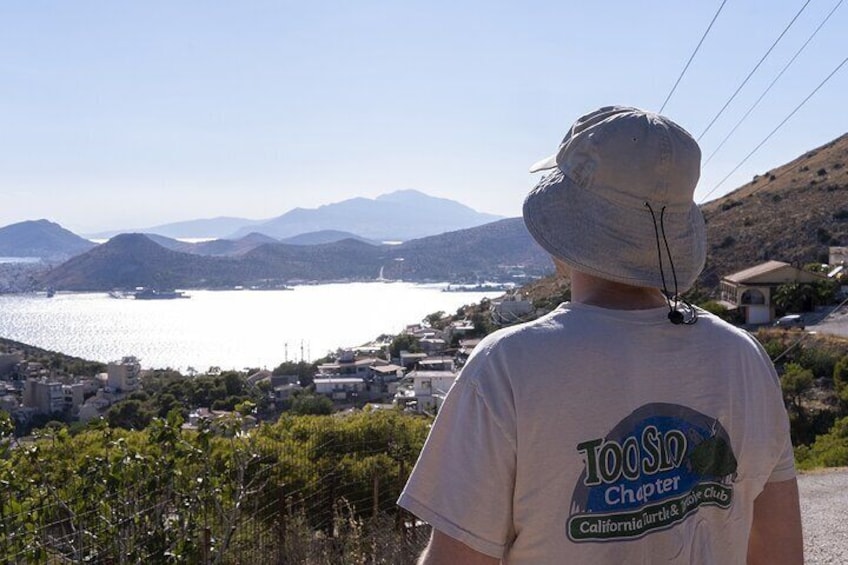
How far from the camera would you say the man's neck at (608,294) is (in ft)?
3.30

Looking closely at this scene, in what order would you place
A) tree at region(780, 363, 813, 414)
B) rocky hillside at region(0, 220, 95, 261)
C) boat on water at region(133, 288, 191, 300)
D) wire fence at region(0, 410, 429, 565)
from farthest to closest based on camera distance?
1. rocky hillside at region(0, 220, 95, 261)
2. boat on water at region(133, 288, 191, 300)
3. tree at region(780, 363, 813, 414)
4. wire fence at region(0, 410, 429, 565)

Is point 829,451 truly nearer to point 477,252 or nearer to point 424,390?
point 424,390

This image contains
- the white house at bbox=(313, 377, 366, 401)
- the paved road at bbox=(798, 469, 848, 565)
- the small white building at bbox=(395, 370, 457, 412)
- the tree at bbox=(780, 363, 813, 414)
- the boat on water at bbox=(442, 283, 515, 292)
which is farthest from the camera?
the boat on water at bbox=(442, 283, 515, 292)

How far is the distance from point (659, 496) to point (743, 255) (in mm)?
31504

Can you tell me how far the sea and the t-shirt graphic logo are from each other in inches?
1373

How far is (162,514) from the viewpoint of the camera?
3.06m

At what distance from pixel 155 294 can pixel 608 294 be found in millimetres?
93814

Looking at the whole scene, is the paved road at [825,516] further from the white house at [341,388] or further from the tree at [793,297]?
the tree at [793,297]

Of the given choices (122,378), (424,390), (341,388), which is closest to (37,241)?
(122,378)

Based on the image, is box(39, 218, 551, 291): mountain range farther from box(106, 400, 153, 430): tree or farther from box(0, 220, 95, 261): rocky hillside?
box(106, 400, 153, 430): tree

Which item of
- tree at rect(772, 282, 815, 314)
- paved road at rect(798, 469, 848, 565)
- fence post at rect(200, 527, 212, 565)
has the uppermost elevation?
tree at rect(772, 282, 815, 314)

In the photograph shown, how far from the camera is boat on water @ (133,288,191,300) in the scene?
8950cm

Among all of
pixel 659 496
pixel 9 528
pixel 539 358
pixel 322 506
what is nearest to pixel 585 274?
pixel 539 358

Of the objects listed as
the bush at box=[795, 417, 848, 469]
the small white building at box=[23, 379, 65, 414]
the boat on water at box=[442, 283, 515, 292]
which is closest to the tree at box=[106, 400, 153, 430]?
the small white building at box=[23, 379, 65, 414]
